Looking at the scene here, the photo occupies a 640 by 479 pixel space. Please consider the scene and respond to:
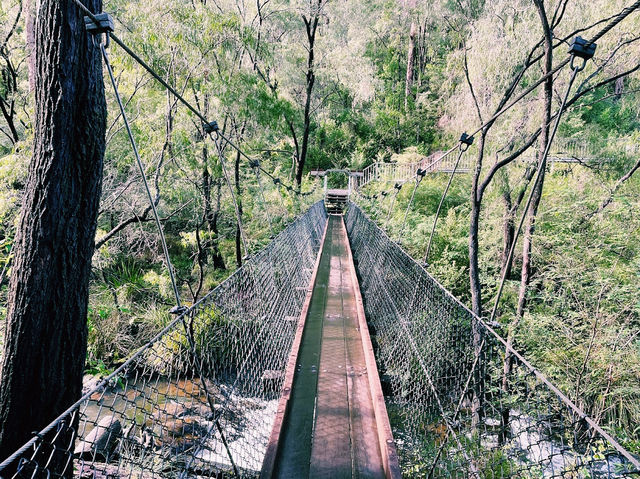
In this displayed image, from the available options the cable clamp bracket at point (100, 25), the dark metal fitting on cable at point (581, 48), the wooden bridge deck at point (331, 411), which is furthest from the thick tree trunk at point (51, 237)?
the dark metal fitting on cable at point (581, 48)

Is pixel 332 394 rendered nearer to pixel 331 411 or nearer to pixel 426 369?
pixel 331 411

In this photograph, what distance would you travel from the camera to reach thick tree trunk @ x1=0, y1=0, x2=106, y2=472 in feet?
4.48

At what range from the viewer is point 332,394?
215 cm

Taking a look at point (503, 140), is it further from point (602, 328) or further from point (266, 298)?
point (266, 298)

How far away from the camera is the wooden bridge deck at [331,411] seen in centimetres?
163

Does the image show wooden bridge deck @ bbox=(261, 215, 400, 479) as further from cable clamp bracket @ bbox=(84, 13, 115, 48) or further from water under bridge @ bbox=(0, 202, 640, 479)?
cable clamp bracket @ bbox=(84, 13, 115, 48)

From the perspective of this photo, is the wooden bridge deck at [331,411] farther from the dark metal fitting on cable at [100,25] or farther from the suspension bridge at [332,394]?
the dark metal fitting on cable at [100,25]

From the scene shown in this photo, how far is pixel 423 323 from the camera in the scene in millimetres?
2596

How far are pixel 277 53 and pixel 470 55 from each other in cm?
443

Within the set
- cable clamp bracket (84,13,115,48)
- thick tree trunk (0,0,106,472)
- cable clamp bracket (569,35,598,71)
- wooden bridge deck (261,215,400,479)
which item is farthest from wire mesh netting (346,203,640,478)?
cable clamp bracket (84,13,115,48)

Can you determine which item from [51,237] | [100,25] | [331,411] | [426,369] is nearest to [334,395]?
[331,411]

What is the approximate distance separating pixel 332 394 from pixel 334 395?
1 centimetres

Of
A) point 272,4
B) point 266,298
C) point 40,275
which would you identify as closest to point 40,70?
point 40,275

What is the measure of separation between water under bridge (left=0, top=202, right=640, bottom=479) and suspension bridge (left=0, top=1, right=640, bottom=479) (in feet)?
0.04
